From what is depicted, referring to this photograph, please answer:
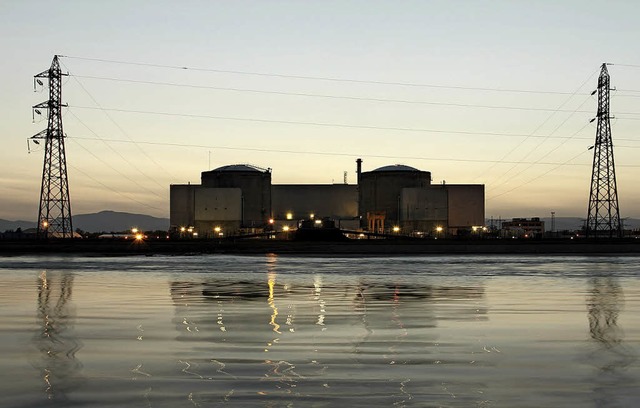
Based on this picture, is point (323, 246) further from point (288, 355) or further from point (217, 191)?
point (288, 355)

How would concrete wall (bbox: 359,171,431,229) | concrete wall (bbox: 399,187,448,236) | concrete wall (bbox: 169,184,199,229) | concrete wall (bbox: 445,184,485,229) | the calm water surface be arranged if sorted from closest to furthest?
the calm water surface < concrete wall (bbox: 399,187,448,236) < concrete wall (bbox: 445,184,485,229) < concrete wall (bbox: 359,171,431,229) < concrete wall (bbox: 169,184,199,229)

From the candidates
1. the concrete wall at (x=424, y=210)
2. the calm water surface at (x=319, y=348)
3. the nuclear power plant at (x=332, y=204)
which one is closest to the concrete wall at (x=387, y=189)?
the nuclear power plant at (x=332, y=204)

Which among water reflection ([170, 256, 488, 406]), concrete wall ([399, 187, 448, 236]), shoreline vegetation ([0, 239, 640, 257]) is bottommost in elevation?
water reflection ([170, 256, 488, 406])

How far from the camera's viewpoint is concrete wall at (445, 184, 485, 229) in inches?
5143

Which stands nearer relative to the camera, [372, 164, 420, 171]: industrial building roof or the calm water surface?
the calm water surface

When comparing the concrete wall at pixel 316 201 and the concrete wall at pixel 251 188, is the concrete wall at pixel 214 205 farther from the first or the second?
the concrete wall at pixel 316 201

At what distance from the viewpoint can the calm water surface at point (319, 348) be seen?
11336 mm

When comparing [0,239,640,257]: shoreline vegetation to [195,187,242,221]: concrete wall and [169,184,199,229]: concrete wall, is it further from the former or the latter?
[169,184,199,229]: concrete wall

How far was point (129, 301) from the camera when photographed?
2780 centimetres

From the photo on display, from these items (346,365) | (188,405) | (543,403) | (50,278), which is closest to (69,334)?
(346,365)

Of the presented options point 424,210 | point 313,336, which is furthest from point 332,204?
point 313,336

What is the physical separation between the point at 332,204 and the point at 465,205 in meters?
23.6

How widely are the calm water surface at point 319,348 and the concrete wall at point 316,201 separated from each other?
355ft

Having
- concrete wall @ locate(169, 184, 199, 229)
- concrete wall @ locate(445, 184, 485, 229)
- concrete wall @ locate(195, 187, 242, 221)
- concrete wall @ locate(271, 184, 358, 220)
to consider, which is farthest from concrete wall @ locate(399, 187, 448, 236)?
concrete wall @ locate(169, 184, 199, 229)
